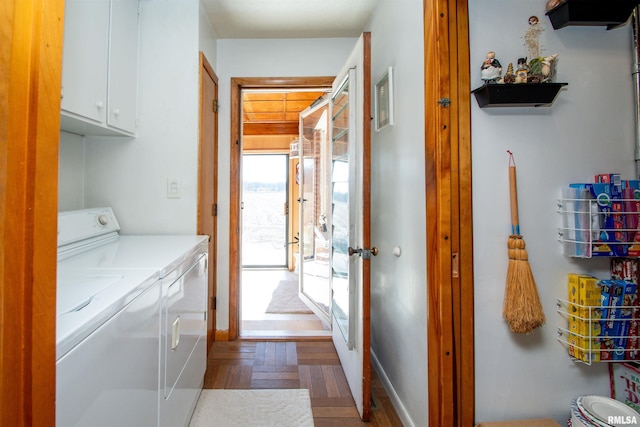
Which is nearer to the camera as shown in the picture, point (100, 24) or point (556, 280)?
point (556, 280)

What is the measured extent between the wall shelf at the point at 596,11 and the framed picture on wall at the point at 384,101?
79 centimetres

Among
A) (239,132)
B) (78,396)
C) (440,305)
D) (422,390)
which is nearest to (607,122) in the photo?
(440,305)

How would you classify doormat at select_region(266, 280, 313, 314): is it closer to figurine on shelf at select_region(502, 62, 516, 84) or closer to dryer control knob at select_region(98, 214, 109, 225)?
dryer control knob at select_region(98, 214, 109, 225)

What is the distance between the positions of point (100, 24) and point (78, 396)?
1733 millimetres

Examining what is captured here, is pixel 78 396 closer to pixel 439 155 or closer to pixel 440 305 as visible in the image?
pixel 440 305

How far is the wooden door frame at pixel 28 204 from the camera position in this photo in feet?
1.30

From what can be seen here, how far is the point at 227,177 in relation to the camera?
8.48ft

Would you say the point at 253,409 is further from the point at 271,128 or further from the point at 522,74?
the point at 271,128

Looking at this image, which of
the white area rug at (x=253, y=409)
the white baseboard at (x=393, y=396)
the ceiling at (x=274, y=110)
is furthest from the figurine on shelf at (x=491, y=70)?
the ceiling at (x=274, y=110)

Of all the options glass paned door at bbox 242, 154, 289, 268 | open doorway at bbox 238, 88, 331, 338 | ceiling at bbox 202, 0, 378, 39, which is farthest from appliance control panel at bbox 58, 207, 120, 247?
glass paned door at bbox 242, 154, 289, 268

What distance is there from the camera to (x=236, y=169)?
2.58m

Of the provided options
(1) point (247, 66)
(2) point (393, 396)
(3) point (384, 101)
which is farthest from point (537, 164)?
(1) point (247, 66)

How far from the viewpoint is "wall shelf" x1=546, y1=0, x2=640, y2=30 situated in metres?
1.07

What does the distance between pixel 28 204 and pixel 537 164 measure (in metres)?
1.45
